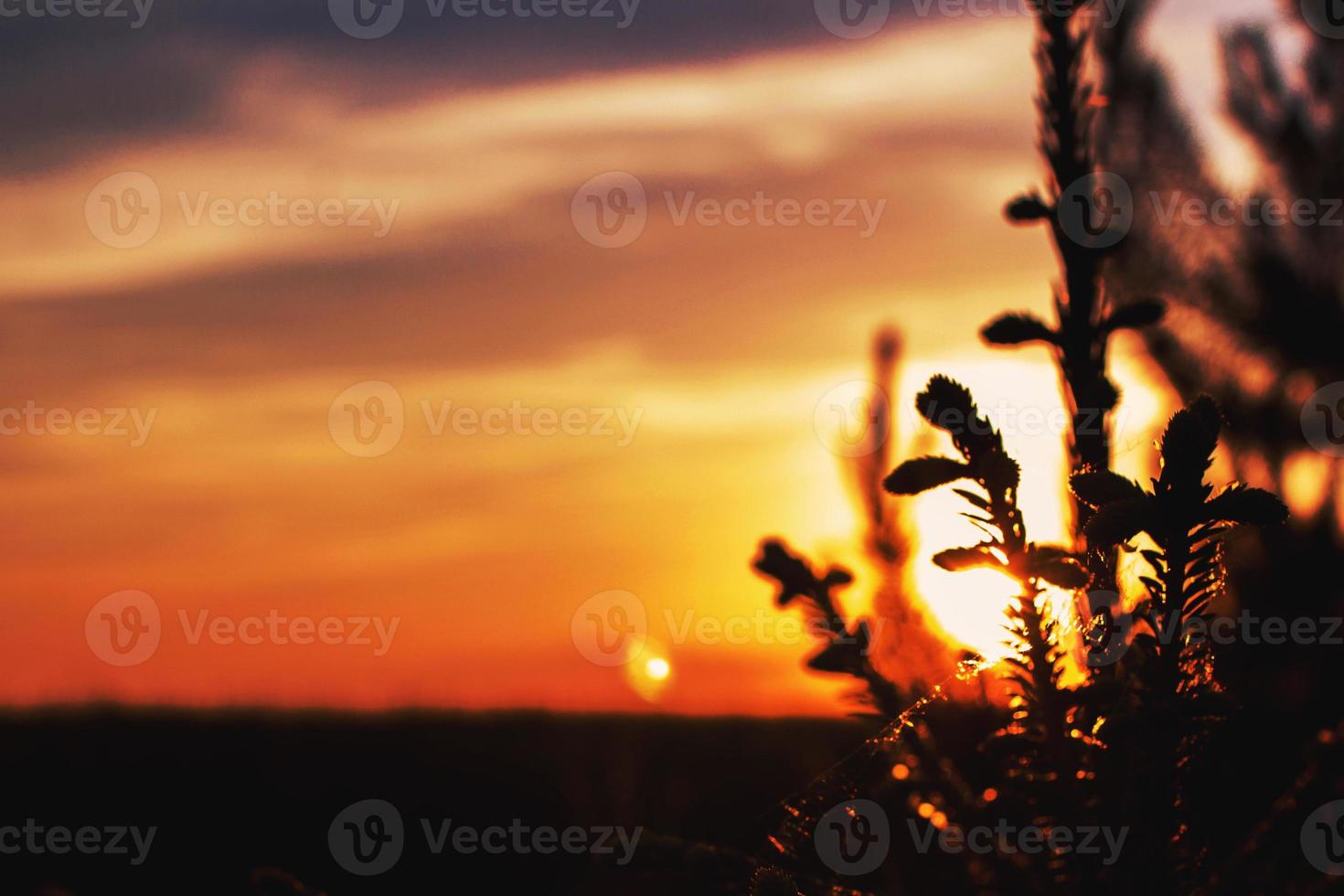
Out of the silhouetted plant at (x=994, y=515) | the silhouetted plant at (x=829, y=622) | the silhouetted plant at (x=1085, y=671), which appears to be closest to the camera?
the silhouetted plant at (x=1085, y=671)

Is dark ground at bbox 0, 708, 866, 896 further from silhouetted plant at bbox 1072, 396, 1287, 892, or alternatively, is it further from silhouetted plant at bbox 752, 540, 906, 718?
silhouetted plant at bbox 1072, 396, 1287, 892

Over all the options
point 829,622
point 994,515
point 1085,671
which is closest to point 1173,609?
point 1085,671

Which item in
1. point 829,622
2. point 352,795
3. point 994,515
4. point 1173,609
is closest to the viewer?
point 1173,609

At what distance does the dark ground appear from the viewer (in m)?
3.41

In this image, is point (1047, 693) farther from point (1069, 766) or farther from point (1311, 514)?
point (1311, 514)

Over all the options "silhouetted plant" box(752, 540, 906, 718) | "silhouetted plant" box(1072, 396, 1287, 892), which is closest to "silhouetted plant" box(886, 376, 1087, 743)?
"silhouetted plant" box(1072, 396, 1287, 892)

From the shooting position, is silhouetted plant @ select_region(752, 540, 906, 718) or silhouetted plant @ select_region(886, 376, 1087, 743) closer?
silhouetted plant @ select_region(886, 376, 1087, 743)

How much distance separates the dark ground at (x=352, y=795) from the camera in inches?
134

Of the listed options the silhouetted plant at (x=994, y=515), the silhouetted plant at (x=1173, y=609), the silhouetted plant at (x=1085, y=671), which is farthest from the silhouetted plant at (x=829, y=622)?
the silhouetted plant at (x=1173, y=609)

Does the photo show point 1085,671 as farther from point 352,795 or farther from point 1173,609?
point 352,795

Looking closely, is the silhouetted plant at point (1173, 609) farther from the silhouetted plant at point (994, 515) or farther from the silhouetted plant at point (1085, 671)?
the silhouetted plant at point (994, 515)

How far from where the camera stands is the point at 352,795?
15.0 feet

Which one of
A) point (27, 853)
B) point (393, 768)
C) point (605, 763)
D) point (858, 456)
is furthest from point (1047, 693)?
point (605, 763)

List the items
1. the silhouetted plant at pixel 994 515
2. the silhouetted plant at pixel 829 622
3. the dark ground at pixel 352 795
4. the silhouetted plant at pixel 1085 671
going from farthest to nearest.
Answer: the dark ground at pixel 352 795
the silhouetted plant at pixel 829 622
the silhouetted plant at pixel 994 515
the silhouetted plant at pixel 1085 671
